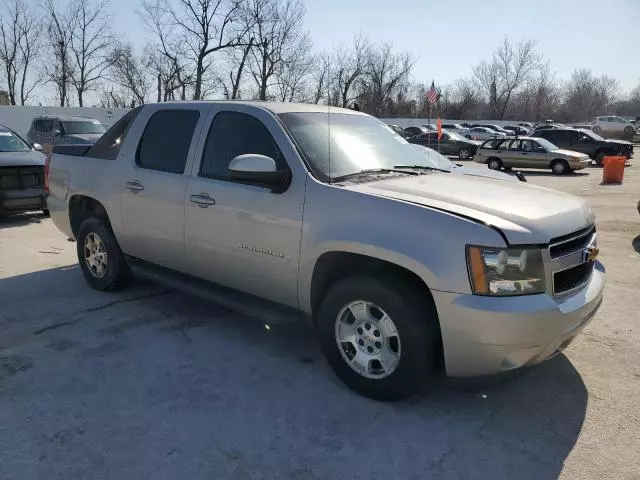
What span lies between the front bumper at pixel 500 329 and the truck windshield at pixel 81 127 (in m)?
16.2

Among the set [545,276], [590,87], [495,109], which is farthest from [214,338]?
[590,87]

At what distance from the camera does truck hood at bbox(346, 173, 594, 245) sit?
9.48 feet

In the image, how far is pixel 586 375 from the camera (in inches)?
147

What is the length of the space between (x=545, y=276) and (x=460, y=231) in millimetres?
544

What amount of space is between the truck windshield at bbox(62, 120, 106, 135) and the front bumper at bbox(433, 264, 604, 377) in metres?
16.2

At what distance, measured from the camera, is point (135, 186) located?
473 cm

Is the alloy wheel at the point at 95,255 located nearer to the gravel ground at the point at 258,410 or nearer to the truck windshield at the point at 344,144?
the gravel ground at the point at 258,410

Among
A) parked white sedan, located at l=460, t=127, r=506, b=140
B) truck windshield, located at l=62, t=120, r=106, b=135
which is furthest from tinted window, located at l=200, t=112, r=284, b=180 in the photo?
parked white sedan, located at l=460, t=127, r=506, b=140

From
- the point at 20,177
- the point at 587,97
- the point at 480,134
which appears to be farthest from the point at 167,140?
the point at 587,97

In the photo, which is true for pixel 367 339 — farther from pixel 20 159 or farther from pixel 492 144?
pixel 492 144

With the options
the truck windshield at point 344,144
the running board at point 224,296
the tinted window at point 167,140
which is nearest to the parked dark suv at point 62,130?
the tinted window at point 167,140

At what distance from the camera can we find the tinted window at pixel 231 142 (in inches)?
153

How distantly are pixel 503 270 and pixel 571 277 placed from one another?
61 cm

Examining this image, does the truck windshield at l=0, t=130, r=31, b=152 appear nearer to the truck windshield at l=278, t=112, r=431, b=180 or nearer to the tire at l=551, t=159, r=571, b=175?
the truck windshield at l=278, t=112, r=431, b=180
